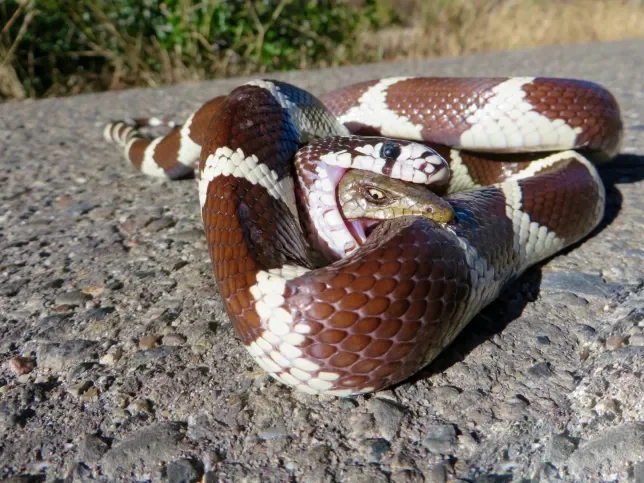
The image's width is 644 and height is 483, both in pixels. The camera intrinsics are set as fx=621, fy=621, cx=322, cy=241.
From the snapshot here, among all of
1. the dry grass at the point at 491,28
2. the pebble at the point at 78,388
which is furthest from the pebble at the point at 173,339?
the dry grass at the point at 491,28

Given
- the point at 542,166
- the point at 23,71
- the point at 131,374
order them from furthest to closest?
the point at 23,71 < the point at 542,166 < the point at 131,374

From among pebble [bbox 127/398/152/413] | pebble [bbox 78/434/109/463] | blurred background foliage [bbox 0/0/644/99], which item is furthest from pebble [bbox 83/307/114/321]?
blurred background foliage [bbox 0/0/644/99]

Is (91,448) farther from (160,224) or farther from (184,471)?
(160,224)

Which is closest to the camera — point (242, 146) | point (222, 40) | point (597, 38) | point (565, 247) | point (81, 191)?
point (242, 146)

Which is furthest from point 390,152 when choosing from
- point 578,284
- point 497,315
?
point 578,284

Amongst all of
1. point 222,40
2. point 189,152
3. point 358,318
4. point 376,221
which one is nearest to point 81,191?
point 189,152

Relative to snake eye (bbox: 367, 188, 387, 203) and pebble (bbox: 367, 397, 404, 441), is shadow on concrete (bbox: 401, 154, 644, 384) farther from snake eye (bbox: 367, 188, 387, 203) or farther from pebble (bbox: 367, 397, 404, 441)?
snake eye (bbox: 367, 188, 387, 203)

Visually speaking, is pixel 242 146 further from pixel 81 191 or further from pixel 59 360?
pixel 81 191
